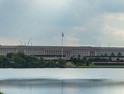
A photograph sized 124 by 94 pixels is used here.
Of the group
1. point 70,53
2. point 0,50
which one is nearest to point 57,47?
point 70,53

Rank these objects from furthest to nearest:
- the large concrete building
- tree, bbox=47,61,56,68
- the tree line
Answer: the large concrete building, tree, bbox=47,61,56,68, the tree line

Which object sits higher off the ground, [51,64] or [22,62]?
[22,62]

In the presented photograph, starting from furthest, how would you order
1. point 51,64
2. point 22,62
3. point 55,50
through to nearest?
point 55,50
point 51,64
point 22,62

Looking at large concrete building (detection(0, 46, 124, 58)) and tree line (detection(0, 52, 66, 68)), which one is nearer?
tree line (detection(0, 52, 66, 68))

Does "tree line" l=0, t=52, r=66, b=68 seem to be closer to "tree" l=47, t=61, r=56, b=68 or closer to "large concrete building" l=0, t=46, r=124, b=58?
"tree" l=47, t=61, r=56, b=68

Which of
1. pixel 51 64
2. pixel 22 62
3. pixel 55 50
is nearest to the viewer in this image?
pixel 22 62

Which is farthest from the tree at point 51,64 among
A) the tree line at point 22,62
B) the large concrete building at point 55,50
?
the large concrete building at point 55,50

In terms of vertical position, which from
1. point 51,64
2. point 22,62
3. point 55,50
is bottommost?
point 51,64

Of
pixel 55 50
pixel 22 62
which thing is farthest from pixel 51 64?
pixel 55 50

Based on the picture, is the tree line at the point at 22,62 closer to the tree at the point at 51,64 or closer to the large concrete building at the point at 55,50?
the tree at the point at 51,64

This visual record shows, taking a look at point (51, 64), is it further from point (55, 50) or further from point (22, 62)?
point (55, 50)

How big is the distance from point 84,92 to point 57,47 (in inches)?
4390

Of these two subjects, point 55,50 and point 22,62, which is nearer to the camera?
point 22,62

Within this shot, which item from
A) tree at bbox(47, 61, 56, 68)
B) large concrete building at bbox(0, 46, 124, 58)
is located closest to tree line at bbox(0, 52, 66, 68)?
tree at bbox(47, 61, 56, 68)
